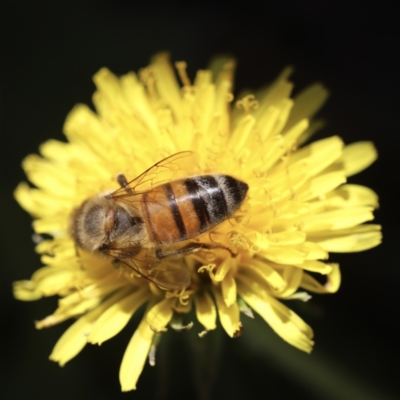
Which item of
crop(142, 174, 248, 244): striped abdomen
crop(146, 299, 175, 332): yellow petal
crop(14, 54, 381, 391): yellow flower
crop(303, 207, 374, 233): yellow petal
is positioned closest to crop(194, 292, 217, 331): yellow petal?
crop(14, 54, 381, 391): yellow flower

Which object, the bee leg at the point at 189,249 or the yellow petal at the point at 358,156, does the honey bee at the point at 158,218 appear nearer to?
the bee leg at the point at 189,249

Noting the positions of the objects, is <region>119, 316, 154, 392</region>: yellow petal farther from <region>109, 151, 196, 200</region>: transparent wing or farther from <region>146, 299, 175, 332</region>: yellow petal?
<region>109, 151, 196, 200</region>: transparent wing

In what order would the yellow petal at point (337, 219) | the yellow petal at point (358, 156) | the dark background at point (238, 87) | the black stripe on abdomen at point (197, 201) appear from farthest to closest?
the dark background at point (238, 87) → the yellow petal at point (358, 156) → the yellow petal at point (337, 219) → the black stripe on abdomen at point (197, 201)

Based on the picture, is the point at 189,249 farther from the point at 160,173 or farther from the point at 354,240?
the point at 354,240

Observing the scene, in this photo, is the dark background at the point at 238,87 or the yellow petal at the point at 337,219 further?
the dark background at the point at 238,87

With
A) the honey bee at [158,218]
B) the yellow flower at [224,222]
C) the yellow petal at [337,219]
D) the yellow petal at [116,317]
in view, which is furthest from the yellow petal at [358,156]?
the yellow petal at [116,317]

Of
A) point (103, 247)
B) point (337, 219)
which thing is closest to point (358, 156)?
point (337, 219)
